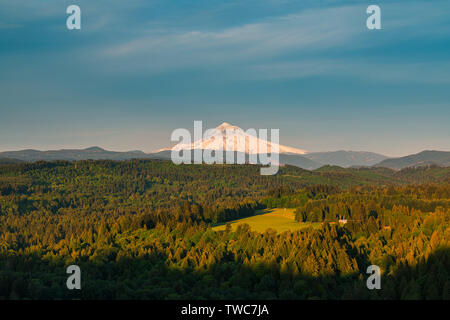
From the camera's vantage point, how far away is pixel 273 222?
142 meters

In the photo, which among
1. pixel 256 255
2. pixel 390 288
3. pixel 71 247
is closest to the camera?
pixel 390 288

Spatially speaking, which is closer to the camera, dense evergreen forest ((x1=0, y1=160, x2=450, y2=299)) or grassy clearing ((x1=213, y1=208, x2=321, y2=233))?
dense evergreen forest ((x1=0, y1=160, x2=450, y2=299))

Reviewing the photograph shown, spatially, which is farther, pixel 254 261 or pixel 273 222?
pixel 273 222

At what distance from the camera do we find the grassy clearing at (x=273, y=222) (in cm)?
13038

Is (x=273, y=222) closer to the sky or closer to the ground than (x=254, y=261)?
closer to the ground

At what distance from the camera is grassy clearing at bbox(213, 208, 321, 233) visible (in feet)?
428

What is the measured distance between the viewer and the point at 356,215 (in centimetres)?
13912

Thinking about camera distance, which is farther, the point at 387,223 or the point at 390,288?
the point at 387,223

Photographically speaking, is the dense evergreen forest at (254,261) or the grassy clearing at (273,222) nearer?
the dense evergreen forest at (254,261)
